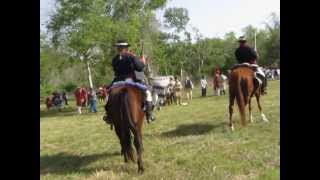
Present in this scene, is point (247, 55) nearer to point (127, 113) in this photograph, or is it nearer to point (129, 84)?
point (129, 84)

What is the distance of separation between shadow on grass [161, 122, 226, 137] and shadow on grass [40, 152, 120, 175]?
273cm

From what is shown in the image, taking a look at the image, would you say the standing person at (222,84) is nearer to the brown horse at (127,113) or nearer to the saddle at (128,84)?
the saddle at (128,84)

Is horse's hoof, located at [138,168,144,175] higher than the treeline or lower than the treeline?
lower

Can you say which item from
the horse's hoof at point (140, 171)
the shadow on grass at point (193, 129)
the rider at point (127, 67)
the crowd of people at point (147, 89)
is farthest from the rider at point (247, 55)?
the horse's hoof at point (140, 171)

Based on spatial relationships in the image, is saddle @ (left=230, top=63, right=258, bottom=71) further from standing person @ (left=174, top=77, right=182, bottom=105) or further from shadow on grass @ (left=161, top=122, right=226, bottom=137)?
standing person @ (left=174, top=77, right=182, bottom=105)

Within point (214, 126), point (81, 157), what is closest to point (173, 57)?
point (214, 126)

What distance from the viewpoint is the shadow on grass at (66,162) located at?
973cm

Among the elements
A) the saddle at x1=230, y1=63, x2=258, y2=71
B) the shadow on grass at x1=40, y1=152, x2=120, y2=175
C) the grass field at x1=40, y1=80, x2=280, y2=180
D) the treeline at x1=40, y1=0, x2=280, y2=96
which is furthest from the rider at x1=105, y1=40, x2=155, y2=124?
the treeline at x1=40, y1=0, x2=280, y2=96

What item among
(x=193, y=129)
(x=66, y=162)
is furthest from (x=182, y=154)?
(x=193, y=129)

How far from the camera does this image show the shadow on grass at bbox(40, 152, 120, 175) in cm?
973

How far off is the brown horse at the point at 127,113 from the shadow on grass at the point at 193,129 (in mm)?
4081
